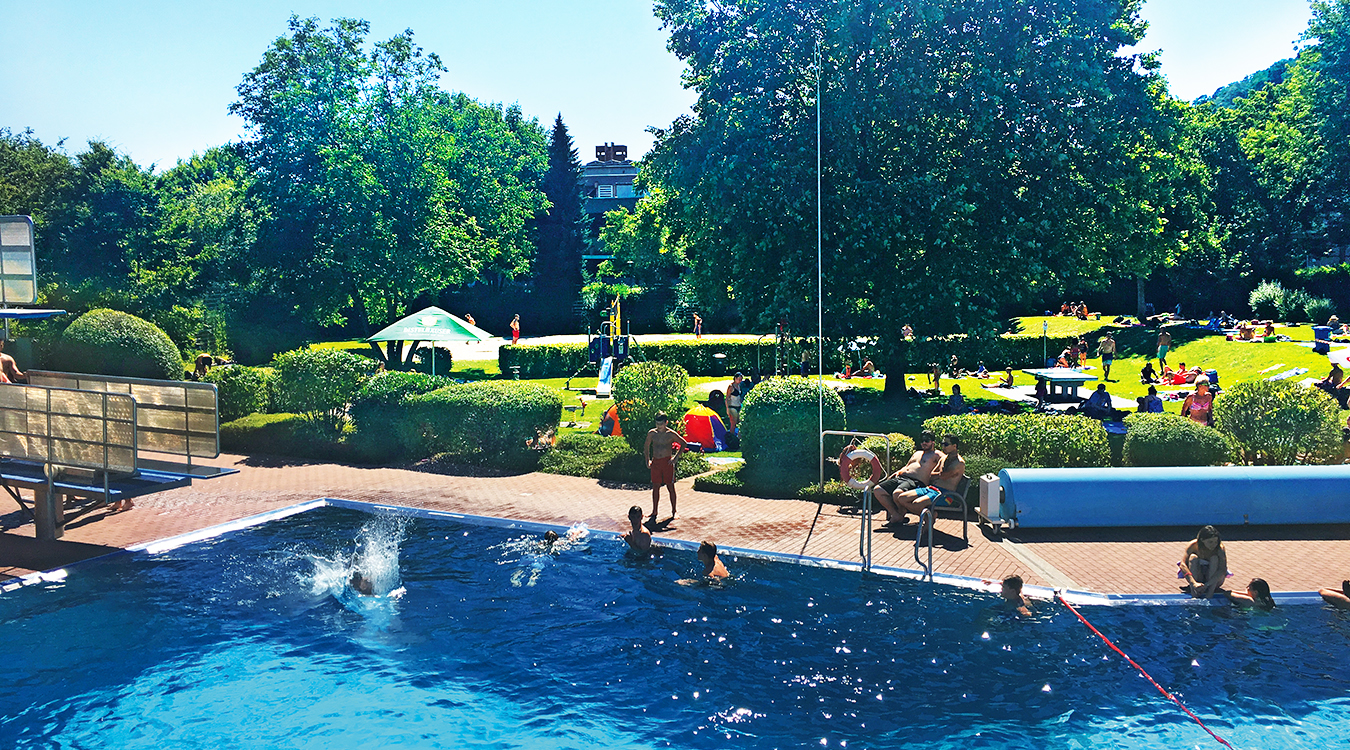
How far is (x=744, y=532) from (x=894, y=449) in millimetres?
3515

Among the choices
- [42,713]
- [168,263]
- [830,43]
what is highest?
[830,43]

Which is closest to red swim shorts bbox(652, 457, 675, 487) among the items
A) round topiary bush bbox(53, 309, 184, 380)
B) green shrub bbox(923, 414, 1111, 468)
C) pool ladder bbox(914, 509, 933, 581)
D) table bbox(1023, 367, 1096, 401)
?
pool ladder bbox(914, 509, 933, 581)

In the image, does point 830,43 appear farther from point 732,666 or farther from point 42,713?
point 42,713

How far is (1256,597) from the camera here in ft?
34.6

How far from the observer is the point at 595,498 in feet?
53.2

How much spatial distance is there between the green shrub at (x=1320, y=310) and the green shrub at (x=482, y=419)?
3359 centimetres

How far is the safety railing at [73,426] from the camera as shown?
12.2m

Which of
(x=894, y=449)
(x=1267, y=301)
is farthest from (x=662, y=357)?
(x=1267, y=301)

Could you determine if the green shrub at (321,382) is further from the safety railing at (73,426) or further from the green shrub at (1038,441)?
the green shrub at (1038,441)

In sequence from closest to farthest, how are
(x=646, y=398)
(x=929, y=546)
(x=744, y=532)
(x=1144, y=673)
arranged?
(x=1144, y=673) < (x=929, y=546) < (x=744, y=532) < (x=646, y=398)

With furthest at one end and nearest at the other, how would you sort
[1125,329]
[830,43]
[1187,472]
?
[1125,329] → [830,43] → [1187,472]

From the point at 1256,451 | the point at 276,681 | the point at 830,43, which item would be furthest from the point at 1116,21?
the point at 276,681

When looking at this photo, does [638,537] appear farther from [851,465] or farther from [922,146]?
[922,146]

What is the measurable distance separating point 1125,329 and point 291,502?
120 feet
